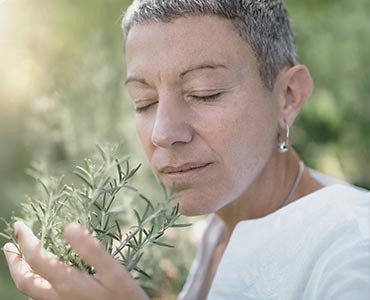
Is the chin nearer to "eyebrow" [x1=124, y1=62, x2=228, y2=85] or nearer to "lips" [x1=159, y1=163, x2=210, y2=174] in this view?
"lips" [x1=159, y1=163, x2=210, y2=174]

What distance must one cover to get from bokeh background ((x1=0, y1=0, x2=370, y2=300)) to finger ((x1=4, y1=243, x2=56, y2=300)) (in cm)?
127

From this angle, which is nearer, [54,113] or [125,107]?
[54,113]

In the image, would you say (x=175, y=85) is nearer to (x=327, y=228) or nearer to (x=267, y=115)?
(x=267, y=115)

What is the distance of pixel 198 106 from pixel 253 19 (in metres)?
0.25

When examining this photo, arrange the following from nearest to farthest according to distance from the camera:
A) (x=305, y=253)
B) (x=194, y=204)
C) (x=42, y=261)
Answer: (x=42, y=261), (x=305, y=253), (x=194, y=204)

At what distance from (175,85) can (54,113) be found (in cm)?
111

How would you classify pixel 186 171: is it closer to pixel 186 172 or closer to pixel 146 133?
pixel 186 172

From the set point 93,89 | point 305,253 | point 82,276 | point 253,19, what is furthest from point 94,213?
point 93,89

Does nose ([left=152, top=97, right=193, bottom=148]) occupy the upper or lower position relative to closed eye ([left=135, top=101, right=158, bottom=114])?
lower

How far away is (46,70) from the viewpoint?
3.07m

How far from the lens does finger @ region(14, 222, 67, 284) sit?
2.86 ft

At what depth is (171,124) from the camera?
4.22 ft

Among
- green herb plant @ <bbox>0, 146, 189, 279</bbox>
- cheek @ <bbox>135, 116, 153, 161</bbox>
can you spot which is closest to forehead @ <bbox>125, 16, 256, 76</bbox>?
cheek @ <bbox>135, 116, 153, 161</bbox>

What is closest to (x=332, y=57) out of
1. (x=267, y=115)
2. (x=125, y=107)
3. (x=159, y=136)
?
(x=125, y=107)
